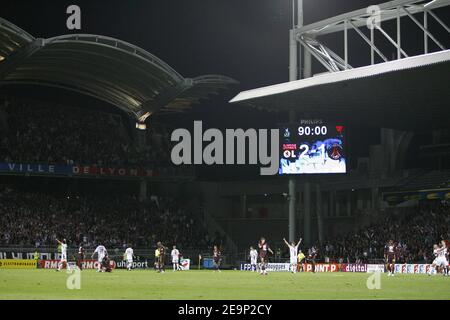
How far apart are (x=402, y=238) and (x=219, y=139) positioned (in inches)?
664

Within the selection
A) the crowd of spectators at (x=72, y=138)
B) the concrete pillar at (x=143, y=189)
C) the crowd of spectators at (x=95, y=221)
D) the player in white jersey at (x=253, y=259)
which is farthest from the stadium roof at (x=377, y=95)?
the crowd of spectators at (x=72, y=138)

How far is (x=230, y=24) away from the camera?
61.6m

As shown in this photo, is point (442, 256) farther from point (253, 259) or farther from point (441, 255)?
point (253, 259)

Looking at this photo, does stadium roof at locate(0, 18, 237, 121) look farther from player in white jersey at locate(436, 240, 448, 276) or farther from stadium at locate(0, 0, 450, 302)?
player in white jersey at locate(436, 240, 448, 276)

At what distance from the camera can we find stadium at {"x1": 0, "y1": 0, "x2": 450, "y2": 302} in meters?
53.1

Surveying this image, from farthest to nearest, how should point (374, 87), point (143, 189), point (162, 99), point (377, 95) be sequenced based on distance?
point (143, 189) → point (162, 99) → point (377, 95) → point (374, 87)

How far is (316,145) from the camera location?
58219 mm

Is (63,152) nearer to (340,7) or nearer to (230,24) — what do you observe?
(230,24)

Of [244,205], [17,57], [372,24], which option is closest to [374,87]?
[372,24]

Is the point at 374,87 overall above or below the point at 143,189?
above

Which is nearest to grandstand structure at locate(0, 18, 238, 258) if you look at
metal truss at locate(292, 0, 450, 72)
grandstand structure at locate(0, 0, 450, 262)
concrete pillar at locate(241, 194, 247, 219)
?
grandstand structure at locate(0, 0, 450, 262)

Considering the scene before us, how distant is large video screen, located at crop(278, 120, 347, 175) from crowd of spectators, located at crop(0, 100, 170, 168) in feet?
64.8
